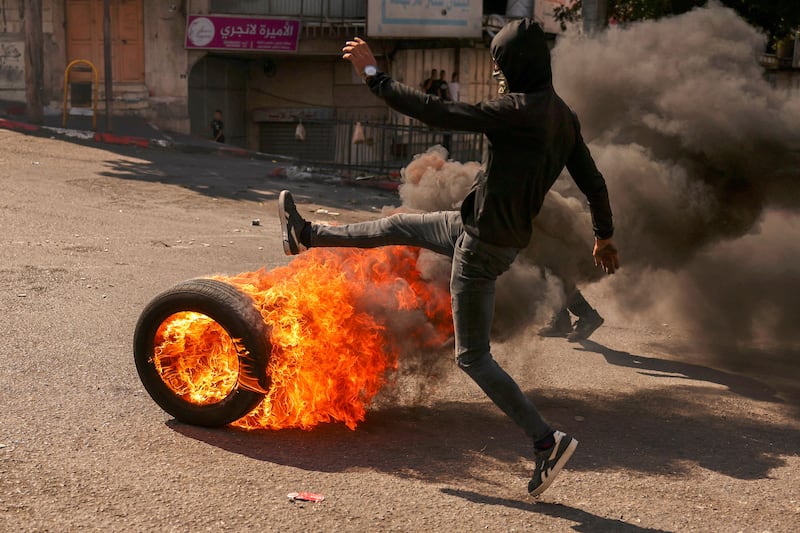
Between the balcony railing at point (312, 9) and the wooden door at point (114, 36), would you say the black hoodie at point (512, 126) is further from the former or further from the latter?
the balcony railing at point (312, 9)

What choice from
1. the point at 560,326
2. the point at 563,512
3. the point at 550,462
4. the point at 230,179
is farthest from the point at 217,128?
the point at 563,512

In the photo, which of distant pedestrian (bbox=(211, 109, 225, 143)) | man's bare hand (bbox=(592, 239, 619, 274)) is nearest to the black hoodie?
man's bare hand (bbox=(592, 239, 619, 274))

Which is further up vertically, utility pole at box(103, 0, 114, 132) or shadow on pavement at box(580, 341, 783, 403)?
utility pole at box(103, 0, 114, 132)

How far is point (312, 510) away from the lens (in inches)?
155

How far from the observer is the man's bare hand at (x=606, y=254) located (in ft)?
15.4

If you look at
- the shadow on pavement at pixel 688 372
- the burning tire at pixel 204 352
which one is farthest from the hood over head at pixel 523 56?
the shadow on pavement at pixel 688 372

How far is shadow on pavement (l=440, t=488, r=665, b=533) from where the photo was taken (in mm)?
3959

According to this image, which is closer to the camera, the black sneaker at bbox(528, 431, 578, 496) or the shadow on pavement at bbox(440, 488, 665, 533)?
the shadow on pavement at bbox(440, 488, 665, 533)

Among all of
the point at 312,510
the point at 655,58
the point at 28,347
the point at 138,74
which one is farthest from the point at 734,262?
the point at 138,74

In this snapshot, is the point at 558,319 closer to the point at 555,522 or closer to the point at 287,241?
the point at 287,241

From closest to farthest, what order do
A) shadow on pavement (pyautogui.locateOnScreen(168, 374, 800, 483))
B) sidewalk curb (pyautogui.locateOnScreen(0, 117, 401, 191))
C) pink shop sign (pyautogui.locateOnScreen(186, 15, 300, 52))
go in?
shadow on pavement (pyautogui.locateOnScreen(168, 374, 800, 483)) → sidewalk curb (pyautogui.locateOnScreen(0, 117, 401, 191)) → pink shop sign (pyautogui.locateOnScreen(186, 15, 300, 52))

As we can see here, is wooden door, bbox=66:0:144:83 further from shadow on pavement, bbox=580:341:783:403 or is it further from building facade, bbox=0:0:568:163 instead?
shadow on pavement, bbox=580:341:783:403

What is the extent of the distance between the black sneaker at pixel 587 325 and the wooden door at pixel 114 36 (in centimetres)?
1844

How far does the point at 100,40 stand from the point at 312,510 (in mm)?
21467
